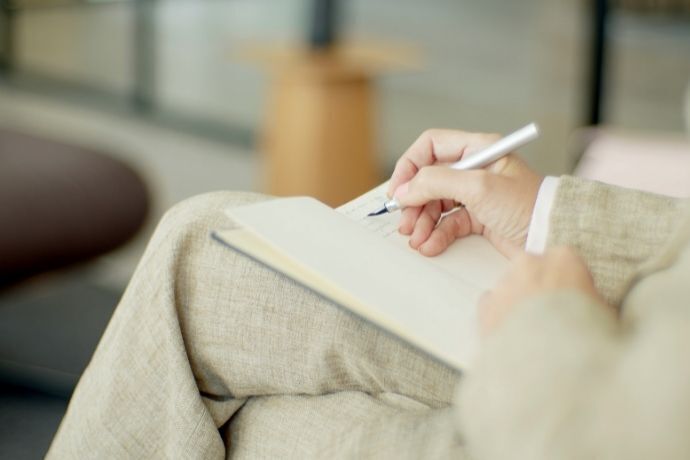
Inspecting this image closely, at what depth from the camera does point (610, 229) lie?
2.68 feet

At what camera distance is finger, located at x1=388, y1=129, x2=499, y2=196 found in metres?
0.91

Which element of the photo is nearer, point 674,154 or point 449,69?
point 674,154

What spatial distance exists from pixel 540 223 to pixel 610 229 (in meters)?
0.05

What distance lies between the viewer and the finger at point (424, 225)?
0.84 metres

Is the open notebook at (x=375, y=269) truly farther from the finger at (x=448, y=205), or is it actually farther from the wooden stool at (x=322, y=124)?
the wooden stool at (x=322, y=124)

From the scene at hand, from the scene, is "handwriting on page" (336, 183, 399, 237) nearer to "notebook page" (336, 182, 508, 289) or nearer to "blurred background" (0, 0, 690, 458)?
"notebook page" (336, 182, 508, 289)

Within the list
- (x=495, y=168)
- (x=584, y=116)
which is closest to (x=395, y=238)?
(x=495, y=168)

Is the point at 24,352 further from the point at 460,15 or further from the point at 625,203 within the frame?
the point at 460,15

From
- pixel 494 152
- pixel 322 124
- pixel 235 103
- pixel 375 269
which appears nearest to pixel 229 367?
pixel 375 269

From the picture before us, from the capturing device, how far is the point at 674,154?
179 centimetres

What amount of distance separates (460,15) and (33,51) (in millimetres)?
1628

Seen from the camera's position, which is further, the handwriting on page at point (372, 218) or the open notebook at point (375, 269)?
the handwriting on page at point (372, 218)

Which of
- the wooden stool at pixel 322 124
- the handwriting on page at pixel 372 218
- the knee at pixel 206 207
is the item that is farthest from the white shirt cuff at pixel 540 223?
the wooden stool at pixel 322 124

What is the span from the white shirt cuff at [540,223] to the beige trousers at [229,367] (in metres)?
0.11
